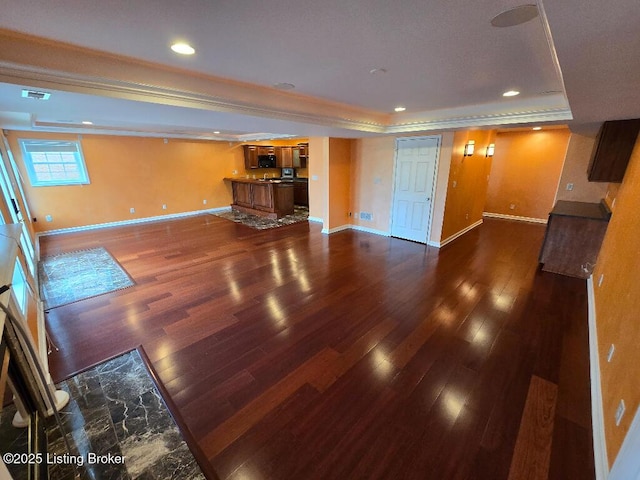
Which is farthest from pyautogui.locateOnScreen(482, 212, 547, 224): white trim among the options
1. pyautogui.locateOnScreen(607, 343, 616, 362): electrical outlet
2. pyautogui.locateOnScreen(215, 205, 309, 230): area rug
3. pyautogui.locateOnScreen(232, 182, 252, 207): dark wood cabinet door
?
pyautogui.locateOnScreen(232, 182, 252, 207): dark wood cabinet door

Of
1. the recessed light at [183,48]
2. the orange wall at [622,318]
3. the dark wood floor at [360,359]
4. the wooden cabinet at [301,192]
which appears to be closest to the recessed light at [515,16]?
the orange wall at [622,318]

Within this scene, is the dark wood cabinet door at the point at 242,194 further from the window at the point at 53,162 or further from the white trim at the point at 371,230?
the window at the point at 53,162

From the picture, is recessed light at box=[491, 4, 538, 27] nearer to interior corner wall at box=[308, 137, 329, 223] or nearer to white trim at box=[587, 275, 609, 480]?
white trim at box=[587, 275, 609, 480]

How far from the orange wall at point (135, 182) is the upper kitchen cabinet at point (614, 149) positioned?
8.61 m

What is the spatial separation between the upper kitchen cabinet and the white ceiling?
46cm

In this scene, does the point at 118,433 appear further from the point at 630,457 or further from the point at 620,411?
the point at 620,411

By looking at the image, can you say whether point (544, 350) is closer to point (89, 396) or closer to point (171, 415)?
point (171, 415)

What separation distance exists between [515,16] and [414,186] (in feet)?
13.1

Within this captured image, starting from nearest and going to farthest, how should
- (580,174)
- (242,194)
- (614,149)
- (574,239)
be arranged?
(614,149)
(574,239)
(580,174)
(242,194)

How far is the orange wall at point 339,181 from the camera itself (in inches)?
230

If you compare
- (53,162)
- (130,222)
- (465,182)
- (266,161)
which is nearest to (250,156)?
(266,161)

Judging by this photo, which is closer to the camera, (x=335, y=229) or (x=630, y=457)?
(x=630, y=457)

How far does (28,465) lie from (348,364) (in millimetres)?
1867

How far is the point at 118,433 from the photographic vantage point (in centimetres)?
166
